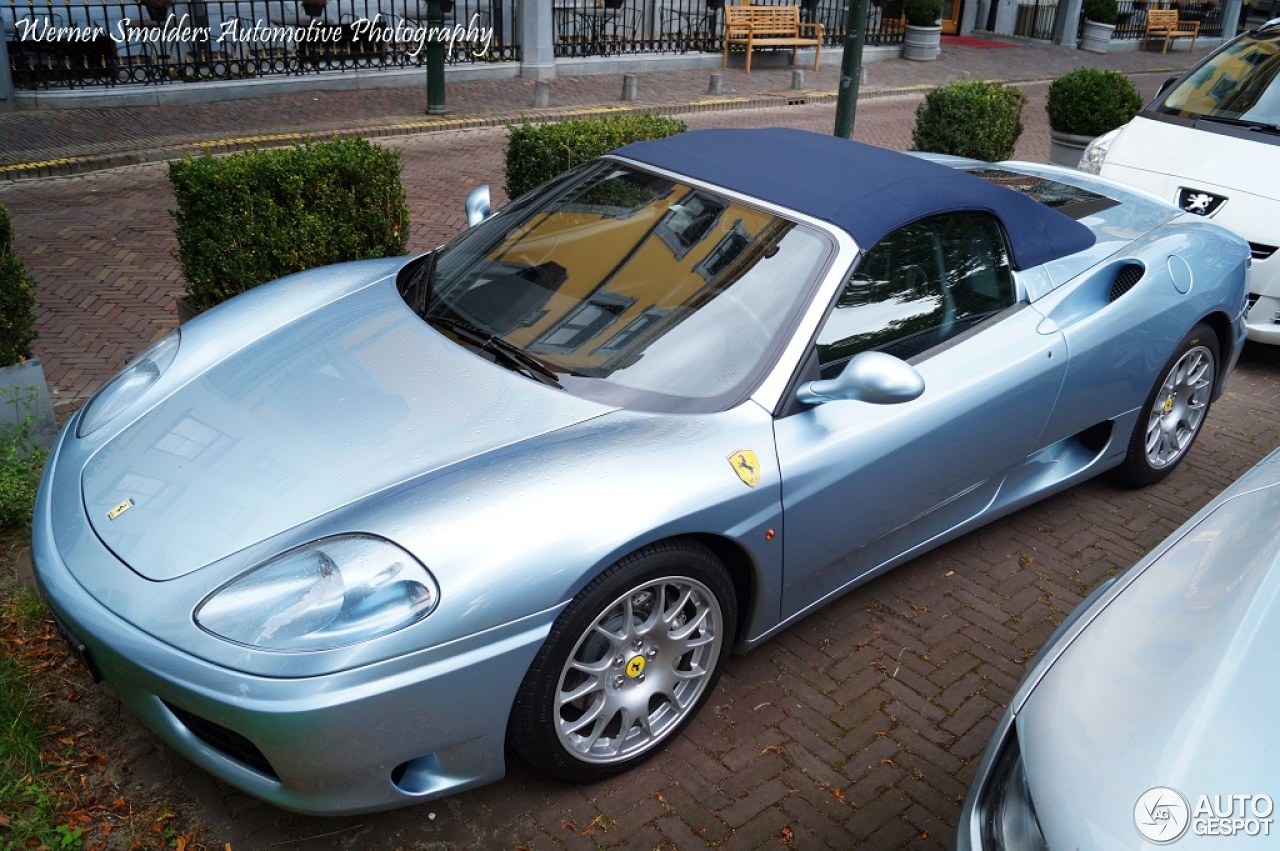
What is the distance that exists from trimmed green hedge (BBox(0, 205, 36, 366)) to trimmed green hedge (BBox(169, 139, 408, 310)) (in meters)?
0.81

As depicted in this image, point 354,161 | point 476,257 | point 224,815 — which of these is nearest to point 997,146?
point 354,161

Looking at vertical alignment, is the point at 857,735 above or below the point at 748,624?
below

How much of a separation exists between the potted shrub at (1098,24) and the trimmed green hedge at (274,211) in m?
20.2

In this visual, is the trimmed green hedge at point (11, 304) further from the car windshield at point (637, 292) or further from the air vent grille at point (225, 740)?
the air vent grille at point (225, 740)

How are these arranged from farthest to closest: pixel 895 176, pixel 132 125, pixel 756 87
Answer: pixel 756 87 < pixel 132 125 < pixel 895 176

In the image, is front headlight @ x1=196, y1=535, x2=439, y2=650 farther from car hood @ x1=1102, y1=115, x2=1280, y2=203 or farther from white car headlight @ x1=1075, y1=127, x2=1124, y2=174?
white car headlight @ x1=1075, y1=127, x2=1124, y2=174

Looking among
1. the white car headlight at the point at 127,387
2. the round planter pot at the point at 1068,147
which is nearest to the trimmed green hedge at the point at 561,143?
the white car headlight at the point at 127,387

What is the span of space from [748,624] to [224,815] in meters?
1.58

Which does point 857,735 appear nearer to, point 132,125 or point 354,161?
point 354,161

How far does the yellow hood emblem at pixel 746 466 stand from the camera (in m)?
3.08

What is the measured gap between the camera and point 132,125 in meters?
11.0

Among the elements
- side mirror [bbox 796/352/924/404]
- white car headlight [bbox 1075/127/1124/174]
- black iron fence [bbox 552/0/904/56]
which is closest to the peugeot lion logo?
white car headlight [bbox 1075/127/1124/174]

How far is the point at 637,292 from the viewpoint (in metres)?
3.50

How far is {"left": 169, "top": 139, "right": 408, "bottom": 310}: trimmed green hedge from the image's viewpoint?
203 inches
